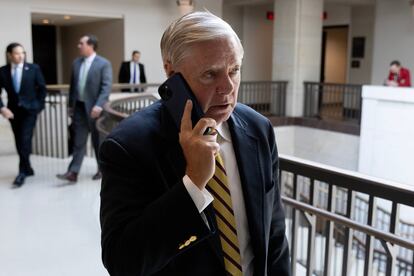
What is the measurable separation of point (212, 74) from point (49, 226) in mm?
3843

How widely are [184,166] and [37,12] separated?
1303cm

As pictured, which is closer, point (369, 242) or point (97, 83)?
point (369, 242)

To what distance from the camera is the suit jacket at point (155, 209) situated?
3.59 ft

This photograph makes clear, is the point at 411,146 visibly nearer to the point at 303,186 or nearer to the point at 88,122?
the point at 303,186

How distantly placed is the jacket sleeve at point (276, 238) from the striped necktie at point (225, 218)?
215 mm

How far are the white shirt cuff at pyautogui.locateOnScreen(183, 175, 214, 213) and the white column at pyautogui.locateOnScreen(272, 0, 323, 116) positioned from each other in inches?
499

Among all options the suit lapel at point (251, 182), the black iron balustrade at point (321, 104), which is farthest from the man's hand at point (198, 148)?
the black iron balustrade at point (321, 104)

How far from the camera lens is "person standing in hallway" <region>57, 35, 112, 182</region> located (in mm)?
5777

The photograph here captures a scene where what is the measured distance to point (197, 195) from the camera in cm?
111

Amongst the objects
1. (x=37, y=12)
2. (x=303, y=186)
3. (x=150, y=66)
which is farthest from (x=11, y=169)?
(x=150, y=66)

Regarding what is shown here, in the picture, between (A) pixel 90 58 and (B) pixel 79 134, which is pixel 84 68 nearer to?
(A) pixel 90 58

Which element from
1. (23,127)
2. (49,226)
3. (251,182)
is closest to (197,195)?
(251,182)

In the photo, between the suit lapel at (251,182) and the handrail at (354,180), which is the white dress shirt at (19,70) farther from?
the suit lapel at (251,182)

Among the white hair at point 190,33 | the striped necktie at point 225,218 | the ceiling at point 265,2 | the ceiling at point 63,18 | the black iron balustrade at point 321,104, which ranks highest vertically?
the ceiling at point 265,2
